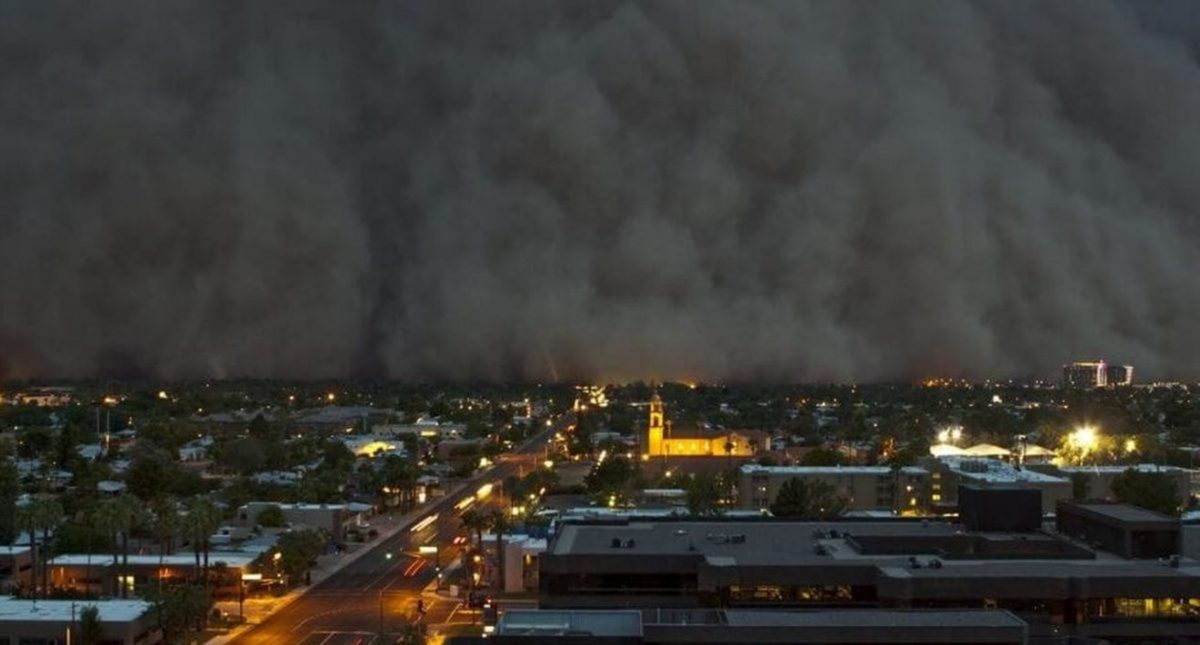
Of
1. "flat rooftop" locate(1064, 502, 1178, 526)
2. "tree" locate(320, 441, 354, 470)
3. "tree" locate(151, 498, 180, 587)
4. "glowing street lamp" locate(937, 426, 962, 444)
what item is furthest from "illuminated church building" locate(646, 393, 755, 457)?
"flat rooftop" locate(1064, 502, 1178, 526)

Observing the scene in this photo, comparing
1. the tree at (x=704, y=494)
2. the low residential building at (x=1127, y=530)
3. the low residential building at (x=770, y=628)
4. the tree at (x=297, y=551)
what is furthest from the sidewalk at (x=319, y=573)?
the low residential building at (x=1127, y=530)

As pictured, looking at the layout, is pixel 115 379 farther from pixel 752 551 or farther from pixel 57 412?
pixel 752 551

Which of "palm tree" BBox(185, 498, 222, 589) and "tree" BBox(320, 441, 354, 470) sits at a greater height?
"palm tree" BBox(185, 498, 222, 589)

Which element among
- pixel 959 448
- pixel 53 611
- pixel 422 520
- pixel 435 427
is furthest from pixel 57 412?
pixel 53 611

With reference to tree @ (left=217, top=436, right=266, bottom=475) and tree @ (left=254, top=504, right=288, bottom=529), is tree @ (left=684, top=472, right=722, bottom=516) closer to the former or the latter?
tree @ (left=254, top=504, right=288, bottom=529)

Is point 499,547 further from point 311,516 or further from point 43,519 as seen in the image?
point 311,516

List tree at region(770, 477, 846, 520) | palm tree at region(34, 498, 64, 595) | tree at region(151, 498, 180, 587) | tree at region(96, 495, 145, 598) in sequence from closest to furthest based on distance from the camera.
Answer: tree at region(96, 495, 145, 598), palm tree at region(34, 498, 64, 595), tree at region(151, 498, 180, 587), tree at region(770, 477, 846, 520)

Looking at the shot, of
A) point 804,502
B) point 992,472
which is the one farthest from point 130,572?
point 992,472
